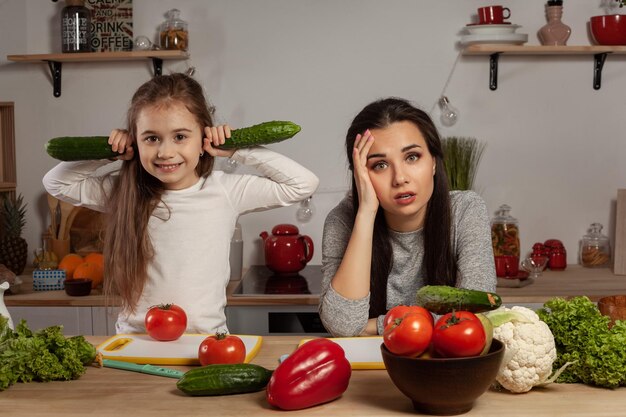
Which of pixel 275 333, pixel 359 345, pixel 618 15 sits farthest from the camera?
pixel 618 15

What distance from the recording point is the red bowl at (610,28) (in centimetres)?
354

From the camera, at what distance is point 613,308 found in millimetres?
1669

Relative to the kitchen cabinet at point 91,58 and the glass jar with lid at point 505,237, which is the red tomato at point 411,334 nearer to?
the glass jar with lid at point 505,237

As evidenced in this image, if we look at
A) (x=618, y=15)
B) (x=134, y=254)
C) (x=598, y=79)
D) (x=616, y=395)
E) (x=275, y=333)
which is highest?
(x=618, y=15)

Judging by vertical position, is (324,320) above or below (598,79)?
below

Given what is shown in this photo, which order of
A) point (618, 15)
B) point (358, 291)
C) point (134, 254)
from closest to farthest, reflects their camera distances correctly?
1. point (358, 291)
2. point (134, 254)
3. point (618, 15)

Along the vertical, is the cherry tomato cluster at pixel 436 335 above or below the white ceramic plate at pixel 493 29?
below

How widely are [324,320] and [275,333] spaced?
3.81 feet

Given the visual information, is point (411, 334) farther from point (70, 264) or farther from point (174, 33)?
point (174, 33)

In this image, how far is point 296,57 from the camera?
12.1 feet

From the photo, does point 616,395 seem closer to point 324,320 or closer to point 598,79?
point 324,320

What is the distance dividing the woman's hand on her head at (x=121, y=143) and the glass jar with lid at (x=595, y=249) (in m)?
2.23

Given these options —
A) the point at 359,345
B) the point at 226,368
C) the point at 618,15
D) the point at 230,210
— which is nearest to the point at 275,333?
the point at 230,210

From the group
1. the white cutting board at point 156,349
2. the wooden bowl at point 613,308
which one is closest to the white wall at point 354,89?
the white cutting board at point 156,349
